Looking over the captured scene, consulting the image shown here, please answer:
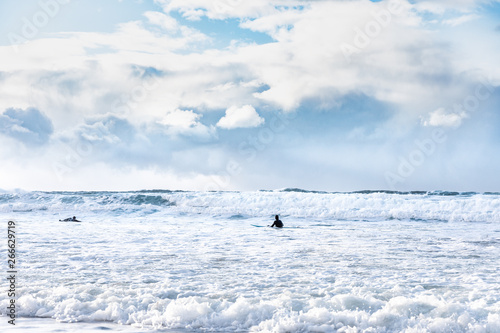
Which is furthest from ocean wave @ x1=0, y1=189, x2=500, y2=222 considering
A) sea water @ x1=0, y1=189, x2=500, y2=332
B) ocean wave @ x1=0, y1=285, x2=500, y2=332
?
ocean wave @ x1=0, y1=285, x2=500, y2=332

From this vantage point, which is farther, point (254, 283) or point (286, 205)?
point (286, 205)

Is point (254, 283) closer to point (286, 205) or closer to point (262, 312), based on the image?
point (262, 312)

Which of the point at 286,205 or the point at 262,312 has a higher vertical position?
the point at 286,205

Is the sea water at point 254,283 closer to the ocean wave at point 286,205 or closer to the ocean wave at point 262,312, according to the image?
the ocean wave at point 262,312

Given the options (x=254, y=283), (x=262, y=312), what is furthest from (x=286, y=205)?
(x=262, y=312)

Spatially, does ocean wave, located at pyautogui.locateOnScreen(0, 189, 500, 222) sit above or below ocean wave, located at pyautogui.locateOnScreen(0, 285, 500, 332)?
above

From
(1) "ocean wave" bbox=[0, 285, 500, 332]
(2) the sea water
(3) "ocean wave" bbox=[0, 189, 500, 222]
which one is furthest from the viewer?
(3) "ocean wave" bbox=[0, 189, 500, 222]

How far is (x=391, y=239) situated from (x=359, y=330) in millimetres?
10196

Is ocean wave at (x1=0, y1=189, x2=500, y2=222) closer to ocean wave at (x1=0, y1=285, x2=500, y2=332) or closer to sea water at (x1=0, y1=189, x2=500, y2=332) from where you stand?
sea water at (x1=0, y1=189, x2=500, y2=332)

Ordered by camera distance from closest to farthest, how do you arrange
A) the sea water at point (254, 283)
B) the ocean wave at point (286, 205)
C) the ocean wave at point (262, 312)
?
the ocean wave at point (262, 312), the sea water at point (254, 283), the ocean wave at point (286, 205)

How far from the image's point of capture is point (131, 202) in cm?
3731

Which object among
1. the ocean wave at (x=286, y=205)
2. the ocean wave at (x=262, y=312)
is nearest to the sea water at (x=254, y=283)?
the ocean wave at (x=262, y=312)

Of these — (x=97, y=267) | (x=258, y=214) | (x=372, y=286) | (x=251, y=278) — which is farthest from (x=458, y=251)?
(x=258, y=214)

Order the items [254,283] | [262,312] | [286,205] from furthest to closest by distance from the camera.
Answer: [286,205]
[254,283]
[262,312]
